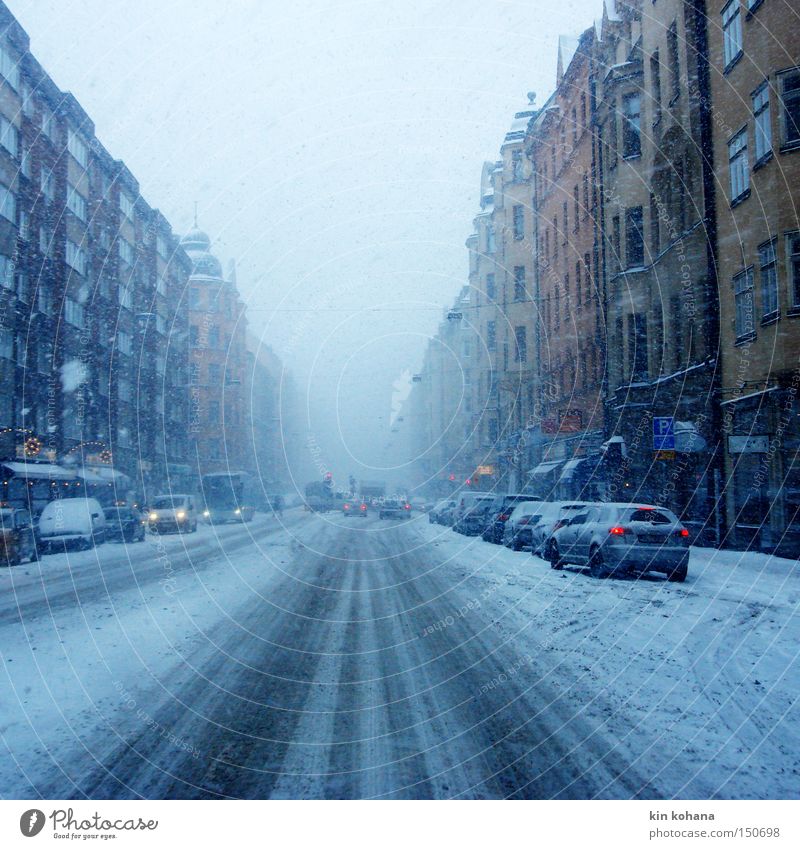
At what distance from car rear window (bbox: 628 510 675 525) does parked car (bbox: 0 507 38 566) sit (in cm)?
1500

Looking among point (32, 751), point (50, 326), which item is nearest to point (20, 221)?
point (50, 326)

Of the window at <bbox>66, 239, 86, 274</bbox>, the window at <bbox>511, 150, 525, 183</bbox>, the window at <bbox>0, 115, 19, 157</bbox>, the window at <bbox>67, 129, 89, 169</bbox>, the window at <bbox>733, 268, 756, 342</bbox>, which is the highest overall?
the window at <bbox>511, 150, 525, 183</bbox>

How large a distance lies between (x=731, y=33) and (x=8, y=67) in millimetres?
23092

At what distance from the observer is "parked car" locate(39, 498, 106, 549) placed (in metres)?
24.6

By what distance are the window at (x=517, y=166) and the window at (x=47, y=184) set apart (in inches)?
955

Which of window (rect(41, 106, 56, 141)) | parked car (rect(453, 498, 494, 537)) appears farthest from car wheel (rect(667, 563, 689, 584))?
window (rect(41, 106, 56, 141))

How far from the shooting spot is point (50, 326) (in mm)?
34031

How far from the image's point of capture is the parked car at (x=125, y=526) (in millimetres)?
30019

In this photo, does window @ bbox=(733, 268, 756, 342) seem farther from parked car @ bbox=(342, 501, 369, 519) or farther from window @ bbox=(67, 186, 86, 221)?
parked car @ bbox=(342, 501, 369, 519)

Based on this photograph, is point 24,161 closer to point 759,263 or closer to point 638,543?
point 759,263

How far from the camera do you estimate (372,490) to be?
63469 millimetres
